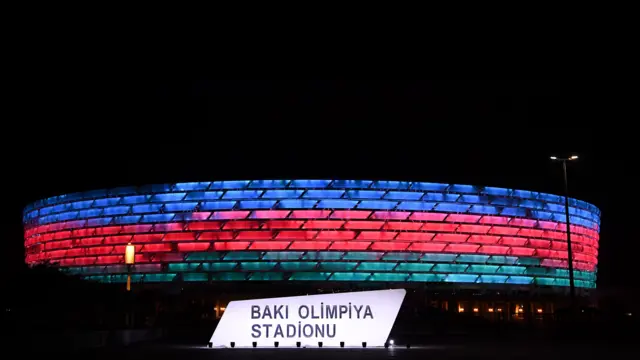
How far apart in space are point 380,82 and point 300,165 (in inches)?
860

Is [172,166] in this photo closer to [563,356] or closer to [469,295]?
[469,295]

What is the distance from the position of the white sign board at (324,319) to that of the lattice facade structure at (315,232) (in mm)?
46966

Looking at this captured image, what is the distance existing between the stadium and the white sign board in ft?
152

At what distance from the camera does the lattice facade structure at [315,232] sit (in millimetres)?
82125

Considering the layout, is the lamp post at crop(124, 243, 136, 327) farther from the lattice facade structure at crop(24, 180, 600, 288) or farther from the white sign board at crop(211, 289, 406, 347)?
the lattice facade structure at crop(24, 180, 600, 288)

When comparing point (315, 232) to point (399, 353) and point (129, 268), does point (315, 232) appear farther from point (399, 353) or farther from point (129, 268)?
point (399, 353)

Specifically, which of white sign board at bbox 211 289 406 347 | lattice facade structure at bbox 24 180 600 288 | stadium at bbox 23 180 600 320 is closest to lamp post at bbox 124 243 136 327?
white sign board at bbox 211 289 406 347

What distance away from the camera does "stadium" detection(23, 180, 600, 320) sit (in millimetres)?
82062

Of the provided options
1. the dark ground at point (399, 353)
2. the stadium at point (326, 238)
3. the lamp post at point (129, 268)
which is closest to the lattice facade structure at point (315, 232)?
the stadium at point (326, 238)

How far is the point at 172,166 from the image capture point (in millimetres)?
85438

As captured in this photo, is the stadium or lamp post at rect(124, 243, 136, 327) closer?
lamp post at rect(124, 243, 136, 327)

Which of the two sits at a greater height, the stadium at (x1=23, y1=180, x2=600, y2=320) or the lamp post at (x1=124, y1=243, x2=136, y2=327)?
the stadium at (x1=23, y1=180, x2=600, y2=320)

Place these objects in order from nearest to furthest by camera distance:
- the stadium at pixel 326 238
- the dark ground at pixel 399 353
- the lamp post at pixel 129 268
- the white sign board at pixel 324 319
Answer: the dark ground at pixel 399 353, the white sign board at pixel 324 319, the lamp post at pixel 129 268, the stadium at pixel 326 238

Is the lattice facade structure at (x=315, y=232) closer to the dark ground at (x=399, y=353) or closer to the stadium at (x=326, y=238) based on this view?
the stadium at (x=326, y=238)
